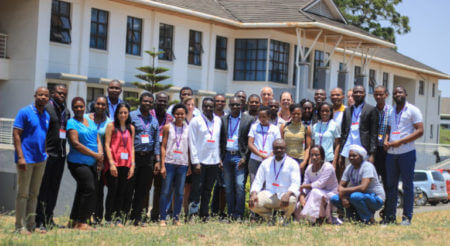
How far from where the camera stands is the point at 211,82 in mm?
30734

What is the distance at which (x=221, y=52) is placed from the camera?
31.4m

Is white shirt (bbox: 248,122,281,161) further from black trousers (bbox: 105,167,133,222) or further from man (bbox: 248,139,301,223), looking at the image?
black trousers (bbox: 105,167,133,222)

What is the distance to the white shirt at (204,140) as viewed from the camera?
10469mm

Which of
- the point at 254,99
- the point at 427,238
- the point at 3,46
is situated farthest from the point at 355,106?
the point at 3,46

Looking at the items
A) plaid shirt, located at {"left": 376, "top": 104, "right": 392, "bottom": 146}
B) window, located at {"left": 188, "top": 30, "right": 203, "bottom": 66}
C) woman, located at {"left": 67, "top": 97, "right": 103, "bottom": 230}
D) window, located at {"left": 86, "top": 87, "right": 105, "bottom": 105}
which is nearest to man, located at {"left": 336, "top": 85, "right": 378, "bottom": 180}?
plaid shirt, located at {"left": 376, "top": 104, "right": 392, "bottom": 146}

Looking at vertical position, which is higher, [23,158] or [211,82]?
[211,82]

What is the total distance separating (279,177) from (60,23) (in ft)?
52.3

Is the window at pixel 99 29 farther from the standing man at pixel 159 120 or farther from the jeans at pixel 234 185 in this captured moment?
the jeans at pixel 234 185

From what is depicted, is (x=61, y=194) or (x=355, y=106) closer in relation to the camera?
(x=355, y=106)

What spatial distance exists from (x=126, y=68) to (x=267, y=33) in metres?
7.65

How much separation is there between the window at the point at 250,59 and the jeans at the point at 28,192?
2304cm

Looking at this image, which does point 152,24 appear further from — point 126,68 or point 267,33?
point 267,33

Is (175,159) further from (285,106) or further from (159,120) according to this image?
(285,106)

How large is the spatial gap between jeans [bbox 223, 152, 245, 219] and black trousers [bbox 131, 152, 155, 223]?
1408 mm
